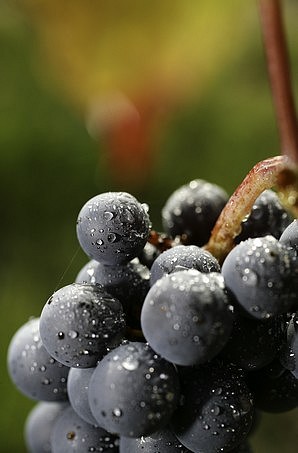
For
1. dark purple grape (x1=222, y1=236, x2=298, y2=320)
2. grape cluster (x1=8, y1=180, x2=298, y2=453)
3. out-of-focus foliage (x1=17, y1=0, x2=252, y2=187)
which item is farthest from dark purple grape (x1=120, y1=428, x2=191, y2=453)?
out-of-focus foliage (x1=17, y1=0, x2=252, y2=187)

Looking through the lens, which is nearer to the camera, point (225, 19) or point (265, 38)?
point (265, 38)

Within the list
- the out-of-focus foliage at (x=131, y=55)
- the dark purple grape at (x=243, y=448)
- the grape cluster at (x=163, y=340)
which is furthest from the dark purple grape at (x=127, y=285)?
the out-of-focus foliage at (x=131, y=55)

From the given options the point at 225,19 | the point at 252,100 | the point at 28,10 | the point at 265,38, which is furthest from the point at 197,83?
the point at 265,38

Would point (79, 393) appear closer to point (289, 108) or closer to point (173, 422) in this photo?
point (173, 422)

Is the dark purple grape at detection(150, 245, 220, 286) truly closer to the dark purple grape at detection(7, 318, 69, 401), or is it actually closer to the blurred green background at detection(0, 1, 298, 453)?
the dark purple grape at detection(7, 318, 69, 401)

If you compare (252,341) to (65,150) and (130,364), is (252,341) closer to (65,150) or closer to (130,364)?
(130,364)

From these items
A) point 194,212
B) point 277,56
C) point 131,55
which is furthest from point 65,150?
point 277,56

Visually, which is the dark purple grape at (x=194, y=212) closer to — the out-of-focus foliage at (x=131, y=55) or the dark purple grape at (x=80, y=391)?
the dark purple grape at (x=80, y=391)
